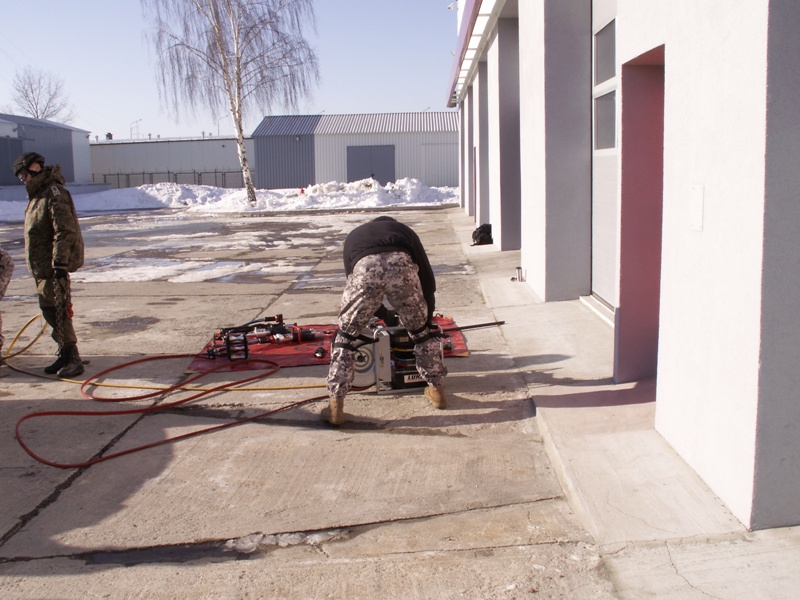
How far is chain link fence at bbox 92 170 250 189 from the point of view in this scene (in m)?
59.3

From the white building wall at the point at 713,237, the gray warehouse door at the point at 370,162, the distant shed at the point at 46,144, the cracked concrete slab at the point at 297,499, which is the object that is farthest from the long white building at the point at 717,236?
the gray warehouse door at the point at 370,162

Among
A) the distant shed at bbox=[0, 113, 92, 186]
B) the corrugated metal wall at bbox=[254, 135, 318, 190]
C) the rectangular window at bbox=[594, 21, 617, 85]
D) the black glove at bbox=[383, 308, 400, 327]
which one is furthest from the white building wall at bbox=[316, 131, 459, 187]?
the black glove at bbox=[383, 308, 400, 327]

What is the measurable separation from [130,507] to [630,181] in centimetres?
400

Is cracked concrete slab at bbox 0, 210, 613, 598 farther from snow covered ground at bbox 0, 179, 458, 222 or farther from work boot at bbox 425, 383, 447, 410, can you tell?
snow covered ground at bbox 0, 179, 458, 222

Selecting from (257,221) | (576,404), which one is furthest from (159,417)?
(257,221)

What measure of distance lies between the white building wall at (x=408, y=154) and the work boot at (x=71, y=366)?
45.7 m

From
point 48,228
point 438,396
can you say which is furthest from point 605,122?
point 48,228

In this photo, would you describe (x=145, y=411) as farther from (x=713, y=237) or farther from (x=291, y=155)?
(x=291, y=155)

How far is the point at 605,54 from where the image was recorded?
8.35 meters

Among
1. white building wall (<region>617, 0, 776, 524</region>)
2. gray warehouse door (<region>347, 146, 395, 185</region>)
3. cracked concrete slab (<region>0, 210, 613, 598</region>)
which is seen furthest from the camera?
gray warehouse door (<region>347, 146, 395, 185</region>)

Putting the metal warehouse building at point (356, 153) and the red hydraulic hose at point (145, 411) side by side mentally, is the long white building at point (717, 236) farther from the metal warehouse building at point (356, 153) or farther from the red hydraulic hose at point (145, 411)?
the metal warehouse building at point (356, 153)

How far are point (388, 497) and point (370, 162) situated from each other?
163 ft

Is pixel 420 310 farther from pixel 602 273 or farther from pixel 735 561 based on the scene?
pixel 602 273

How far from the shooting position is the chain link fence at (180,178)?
59281mm
